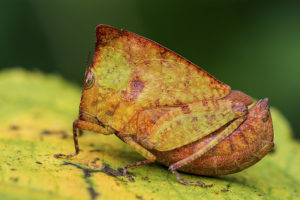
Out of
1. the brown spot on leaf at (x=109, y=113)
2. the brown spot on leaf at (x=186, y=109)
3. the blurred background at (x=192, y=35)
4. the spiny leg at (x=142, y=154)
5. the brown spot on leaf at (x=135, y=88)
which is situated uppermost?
the blurred background at (x=192, y=35)

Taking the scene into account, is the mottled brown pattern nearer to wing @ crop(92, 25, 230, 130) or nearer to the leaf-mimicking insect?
the leaf-mimicking insect

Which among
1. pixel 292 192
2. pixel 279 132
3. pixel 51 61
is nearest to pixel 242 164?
pixel 292 192

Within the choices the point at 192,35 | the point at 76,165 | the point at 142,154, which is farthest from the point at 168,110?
the point at 192,35

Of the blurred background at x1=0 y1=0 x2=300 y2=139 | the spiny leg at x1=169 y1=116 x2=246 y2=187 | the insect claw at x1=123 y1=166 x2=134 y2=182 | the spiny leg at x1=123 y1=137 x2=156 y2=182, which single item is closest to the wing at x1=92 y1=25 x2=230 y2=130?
the spiny leg at x1=123 y1=137 x2=156 y2=182

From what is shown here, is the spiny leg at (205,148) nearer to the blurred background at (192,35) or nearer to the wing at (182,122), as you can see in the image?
the wing at (182,122)

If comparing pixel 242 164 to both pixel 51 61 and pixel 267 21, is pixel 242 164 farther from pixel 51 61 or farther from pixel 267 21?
pixel 51 61

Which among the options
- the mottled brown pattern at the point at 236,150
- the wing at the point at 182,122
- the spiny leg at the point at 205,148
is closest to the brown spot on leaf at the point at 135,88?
the wing at the point at 182,122
